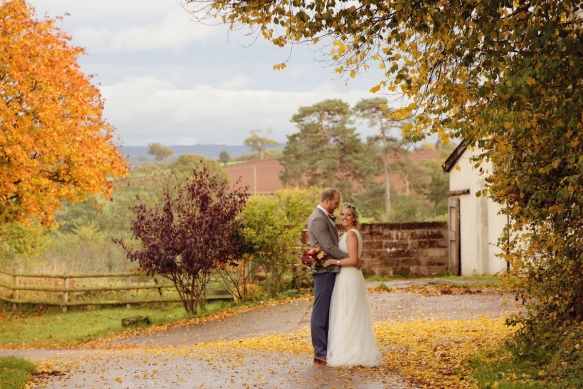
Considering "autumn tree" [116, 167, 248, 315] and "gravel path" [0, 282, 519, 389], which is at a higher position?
"autumn tree" [116, 167, 248, 315]

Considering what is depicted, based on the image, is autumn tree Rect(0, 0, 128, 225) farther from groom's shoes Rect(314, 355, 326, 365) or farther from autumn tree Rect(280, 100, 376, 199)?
autumn tree Rect(280, 100, 376, 199)

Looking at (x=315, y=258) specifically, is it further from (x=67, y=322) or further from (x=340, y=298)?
(x=67, y=322)

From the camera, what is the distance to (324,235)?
32.2ft

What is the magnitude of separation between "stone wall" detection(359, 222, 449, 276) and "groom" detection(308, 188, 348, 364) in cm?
1388

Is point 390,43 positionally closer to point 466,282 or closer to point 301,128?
point 466,282

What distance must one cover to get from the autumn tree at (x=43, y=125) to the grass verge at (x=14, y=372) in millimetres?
12905

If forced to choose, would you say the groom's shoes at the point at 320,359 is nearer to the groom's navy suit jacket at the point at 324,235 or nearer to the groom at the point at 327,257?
the groom at the point at 327,257

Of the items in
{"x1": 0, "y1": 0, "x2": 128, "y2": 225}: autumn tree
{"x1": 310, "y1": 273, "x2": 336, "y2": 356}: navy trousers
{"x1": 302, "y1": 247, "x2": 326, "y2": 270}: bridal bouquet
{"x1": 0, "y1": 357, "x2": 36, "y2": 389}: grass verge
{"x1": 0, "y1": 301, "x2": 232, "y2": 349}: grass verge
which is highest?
{"x1": 0, "y1": 0, "x2": 128, "y2": 225}: autumn tree

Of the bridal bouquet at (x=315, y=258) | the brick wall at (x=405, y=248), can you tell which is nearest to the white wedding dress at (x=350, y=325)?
the bridal bouquet at (x=315, y=258)

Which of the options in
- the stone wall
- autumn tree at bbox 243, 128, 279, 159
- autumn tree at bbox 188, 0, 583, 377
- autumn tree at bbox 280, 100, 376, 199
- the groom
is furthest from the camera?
autumn tree at bbox 243, 128, 279, 159

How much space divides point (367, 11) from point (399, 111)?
127 centimetres

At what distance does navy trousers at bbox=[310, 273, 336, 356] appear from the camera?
991 centimetres

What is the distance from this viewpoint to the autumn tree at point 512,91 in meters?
6.79

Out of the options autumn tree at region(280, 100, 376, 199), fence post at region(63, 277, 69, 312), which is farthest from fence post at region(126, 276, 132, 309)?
autumn tree at region(280, 100, 376, 199)
